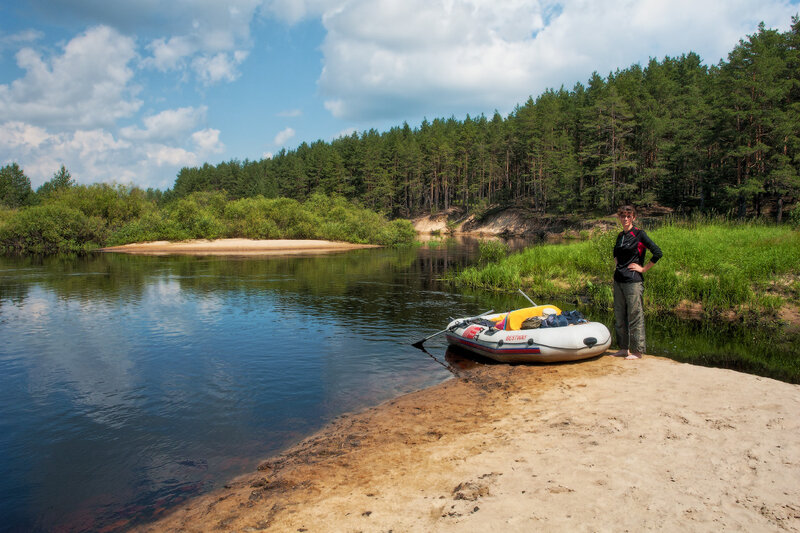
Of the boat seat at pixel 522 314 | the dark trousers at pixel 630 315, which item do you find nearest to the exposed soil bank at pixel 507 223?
the boat seat at pixel 522 314

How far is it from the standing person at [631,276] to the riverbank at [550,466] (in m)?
1.59

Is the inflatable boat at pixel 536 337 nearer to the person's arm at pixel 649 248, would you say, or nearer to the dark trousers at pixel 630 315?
the dark trousers at pixel 630 315

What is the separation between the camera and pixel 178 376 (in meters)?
10.7

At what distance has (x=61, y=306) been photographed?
19.0 meters

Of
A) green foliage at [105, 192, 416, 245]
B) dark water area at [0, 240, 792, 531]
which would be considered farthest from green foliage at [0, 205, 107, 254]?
dark water area at [0, 240, 792, 531]

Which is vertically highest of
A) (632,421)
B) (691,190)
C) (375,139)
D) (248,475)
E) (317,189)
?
(375,139)

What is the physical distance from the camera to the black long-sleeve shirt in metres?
9.11

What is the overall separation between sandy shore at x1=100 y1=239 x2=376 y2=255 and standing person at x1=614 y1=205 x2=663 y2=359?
134 feet

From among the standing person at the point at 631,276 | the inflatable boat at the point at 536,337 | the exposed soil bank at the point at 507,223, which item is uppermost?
the exposed soil bank at the point at 507,223

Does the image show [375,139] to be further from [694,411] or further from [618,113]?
[694,411]

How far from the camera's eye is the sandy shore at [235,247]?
49.1m

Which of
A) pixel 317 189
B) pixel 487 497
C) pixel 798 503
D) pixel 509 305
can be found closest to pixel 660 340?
pixel 509 305

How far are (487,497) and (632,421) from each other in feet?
9.27

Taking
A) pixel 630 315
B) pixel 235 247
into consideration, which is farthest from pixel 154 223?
pixel 630 315
